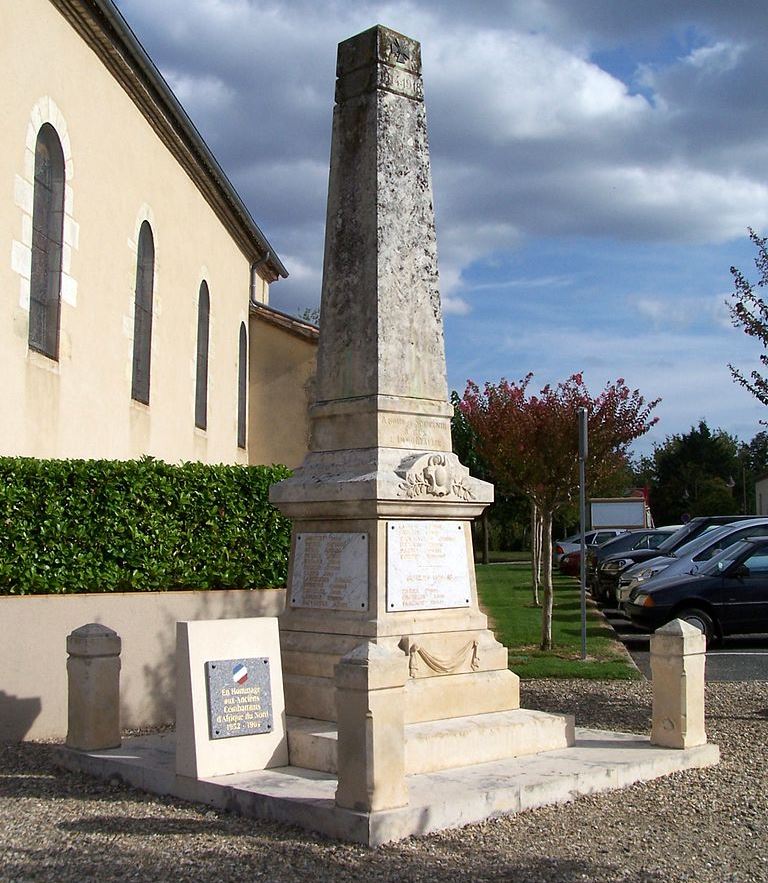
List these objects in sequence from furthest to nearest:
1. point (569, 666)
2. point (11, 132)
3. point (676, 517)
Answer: point (676, 517) < point (569, 666) < point (11, 132)

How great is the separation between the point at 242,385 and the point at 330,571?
16.3 meters

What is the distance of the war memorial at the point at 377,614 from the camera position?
6719 mm

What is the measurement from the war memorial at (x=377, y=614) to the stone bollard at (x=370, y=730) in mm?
621

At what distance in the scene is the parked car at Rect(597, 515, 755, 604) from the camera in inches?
881

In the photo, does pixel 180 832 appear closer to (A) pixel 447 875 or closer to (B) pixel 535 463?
(A) pixel 447 875

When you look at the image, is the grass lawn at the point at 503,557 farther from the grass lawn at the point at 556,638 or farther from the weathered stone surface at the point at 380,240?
the weathered stone surface at the point at 380,240

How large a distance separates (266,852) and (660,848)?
6.70 feet

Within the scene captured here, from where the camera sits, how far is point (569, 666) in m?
12.8

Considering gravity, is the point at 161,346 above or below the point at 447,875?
above

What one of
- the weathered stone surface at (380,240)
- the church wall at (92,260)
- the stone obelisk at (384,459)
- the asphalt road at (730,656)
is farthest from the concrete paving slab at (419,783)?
the church wall at (92,260)

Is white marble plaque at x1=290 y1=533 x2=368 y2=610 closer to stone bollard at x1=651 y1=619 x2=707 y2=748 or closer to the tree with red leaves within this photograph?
stone bollard at x1=651 y1=619 x2=707 y2=748

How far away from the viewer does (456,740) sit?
692 centimetres

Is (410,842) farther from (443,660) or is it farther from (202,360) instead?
(202,360)

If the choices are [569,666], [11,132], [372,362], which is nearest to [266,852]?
[372,362]
